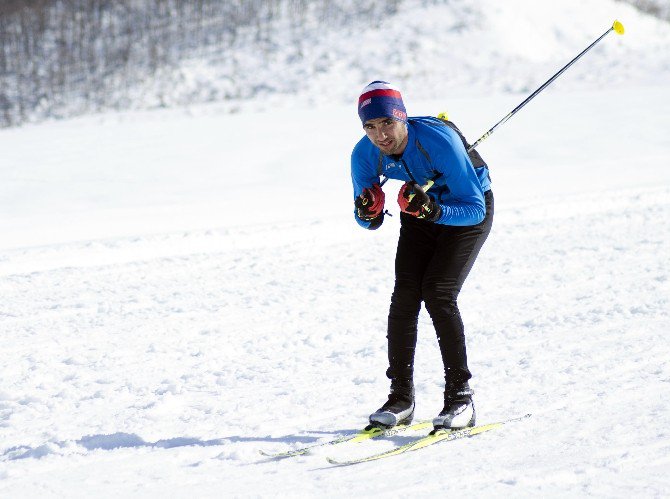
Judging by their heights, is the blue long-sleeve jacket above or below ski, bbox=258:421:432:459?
above

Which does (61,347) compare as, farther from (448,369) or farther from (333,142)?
(333,142)

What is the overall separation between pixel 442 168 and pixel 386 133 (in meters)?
0.29

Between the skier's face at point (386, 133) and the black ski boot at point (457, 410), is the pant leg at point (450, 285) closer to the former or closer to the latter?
the black ski boot at point (457, 410)

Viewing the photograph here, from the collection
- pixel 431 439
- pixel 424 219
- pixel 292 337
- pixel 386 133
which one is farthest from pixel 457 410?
pixel 292 337

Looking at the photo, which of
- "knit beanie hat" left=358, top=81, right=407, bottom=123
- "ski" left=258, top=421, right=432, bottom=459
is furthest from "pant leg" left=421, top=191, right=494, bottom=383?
"knit beanie hat" left=358, top=81, right=407, bottom=123

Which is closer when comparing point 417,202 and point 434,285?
point 417,202

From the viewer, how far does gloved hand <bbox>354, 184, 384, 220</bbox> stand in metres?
3.84

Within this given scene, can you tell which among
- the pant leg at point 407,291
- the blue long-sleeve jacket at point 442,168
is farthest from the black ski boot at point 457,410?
the blue long-sleeve jacket at point 442,168

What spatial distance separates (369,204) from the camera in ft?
12.6

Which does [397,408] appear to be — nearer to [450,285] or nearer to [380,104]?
[450,285]

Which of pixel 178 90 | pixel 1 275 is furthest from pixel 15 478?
pixel 178 90

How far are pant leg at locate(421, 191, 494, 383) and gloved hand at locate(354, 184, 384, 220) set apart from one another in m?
0.32

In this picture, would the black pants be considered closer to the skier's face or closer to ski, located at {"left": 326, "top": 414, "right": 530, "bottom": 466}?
ski, located at {"left": 326, "top": 414, "right": 530, "bottom": 466}

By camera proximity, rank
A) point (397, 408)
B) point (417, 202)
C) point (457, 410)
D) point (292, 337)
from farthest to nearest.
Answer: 1. point (292, 337)
2. point (397, 408)
3. point (457, 410)
4. point (417, 202)
